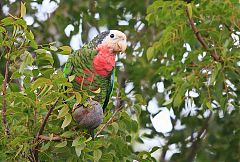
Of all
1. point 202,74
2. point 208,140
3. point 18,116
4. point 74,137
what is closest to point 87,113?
point 74,137

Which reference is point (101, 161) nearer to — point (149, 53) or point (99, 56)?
point (99, 56)

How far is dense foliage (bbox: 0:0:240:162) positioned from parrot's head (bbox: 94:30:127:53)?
0.59 ft

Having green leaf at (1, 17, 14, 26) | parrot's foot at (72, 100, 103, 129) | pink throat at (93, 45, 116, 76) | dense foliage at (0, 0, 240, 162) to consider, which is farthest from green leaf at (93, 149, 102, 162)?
green leaf at (1, 17, 14, 26)

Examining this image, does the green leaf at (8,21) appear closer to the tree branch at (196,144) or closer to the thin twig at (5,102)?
the thin twig at (5,102)

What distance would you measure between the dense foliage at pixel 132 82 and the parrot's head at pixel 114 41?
0.59 feet

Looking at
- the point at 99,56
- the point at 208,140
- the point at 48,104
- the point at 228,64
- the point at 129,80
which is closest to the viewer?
the point at 48,104

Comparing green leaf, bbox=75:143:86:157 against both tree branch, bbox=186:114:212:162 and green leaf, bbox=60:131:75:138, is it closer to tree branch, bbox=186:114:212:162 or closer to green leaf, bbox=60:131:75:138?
green leaf, bbox=60:131:75:138

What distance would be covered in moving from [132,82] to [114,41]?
4.77ft

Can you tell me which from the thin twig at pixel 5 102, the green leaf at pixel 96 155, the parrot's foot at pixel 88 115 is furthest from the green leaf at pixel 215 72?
the thin twig at pixel 5 102

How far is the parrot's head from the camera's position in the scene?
2332mm

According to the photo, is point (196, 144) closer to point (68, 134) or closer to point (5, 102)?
point (68, 134)

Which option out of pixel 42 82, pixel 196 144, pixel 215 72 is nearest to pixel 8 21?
pixel 42 82

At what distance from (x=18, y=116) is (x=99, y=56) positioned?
1.38 ft

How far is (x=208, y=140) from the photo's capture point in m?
3.46
